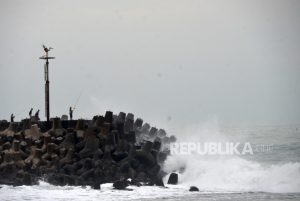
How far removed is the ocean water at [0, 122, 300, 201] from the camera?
37781mm

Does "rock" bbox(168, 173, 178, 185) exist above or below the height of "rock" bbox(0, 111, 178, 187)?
below

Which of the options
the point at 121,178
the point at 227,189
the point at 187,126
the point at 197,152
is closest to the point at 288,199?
the point at 227,189

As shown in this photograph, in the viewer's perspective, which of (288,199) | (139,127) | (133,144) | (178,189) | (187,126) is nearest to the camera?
(288,199)

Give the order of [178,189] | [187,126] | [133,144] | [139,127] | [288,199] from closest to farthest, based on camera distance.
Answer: [288,199]
[178,189]
[133,144]
[139,127]
[187,126]

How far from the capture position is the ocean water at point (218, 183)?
37.8m

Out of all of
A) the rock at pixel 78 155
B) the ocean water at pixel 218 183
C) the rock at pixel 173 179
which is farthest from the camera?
the rock at pixel 173 179

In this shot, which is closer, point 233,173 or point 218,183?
point 218,183

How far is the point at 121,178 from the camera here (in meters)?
41.0

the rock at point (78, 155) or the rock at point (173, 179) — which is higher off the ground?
the rock at point (78, 155)

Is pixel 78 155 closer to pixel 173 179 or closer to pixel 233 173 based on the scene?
pixel 173 179

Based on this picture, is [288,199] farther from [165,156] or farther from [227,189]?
[165,156]

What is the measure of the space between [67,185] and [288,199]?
30.7ft

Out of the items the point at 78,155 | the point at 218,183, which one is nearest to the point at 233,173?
the point at 218,183

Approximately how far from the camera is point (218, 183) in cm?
4319
